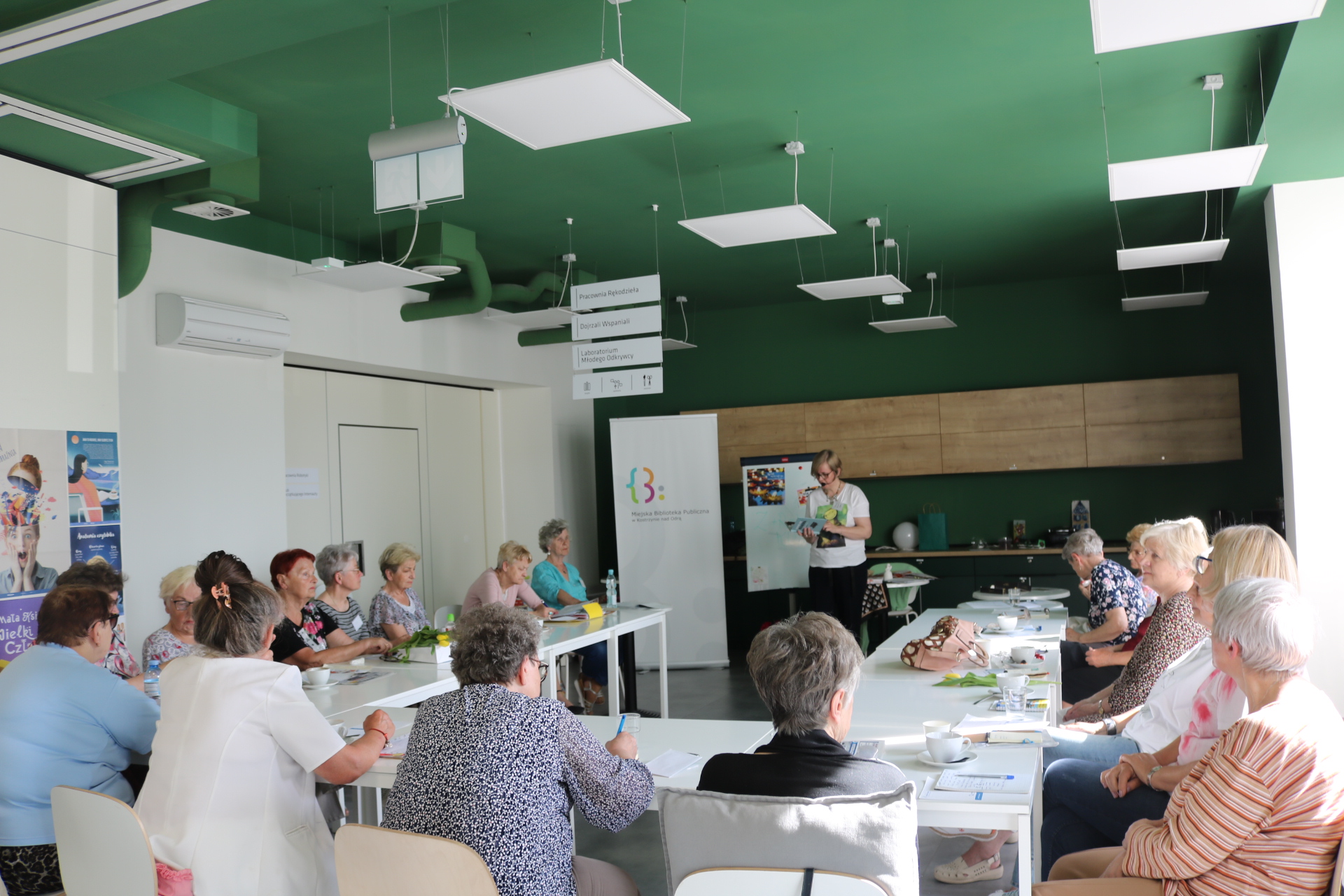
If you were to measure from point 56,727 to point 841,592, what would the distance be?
5907mm

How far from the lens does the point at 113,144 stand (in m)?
4.20

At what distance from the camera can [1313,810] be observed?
1.92 metres

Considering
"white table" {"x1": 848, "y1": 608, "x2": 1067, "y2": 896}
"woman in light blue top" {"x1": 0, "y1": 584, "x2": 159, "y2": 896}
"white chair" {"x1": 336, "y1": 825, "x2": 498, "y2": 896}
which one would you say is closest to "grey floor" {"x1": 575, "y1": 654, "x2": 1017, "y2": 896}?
"white table" {"x1": 848, "y1": 608, "x2": 1067, "y2": 896}

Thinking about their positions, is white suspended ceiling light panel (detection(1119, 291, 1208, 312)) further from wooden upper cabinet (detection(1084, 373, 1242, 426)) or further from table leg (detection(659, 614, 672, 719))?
table leg (detection(659, 614, 672, 719))

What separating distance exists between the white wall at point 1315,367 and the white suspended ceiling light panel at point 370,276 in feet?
15.7

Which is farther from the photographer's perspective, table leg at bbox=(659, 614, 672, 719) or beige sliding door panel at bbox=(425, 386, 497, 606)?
beige sliding door panel at bbox=(425, 386, 497, 606)

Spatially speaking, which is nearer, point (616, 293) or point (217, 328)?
point (217, 328)

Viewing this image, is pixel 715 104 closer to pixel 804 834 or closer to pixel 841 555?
pixel 804 834

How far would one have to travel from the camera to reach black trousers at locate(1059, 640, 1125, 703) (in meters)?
4.83

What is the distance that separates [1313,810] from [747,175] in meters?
4.59

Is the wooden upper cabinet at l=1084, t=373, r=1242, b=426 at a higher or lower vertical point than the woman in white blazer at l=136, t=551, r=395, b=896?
higher

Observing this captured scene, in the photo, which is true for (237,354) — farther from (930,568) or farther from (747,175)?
(930,568)

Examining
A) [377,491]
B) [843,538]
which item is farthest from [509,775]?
[377,491]

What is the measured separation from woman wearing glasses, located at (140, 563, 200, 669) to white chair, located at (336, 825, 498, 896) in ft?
6.80
